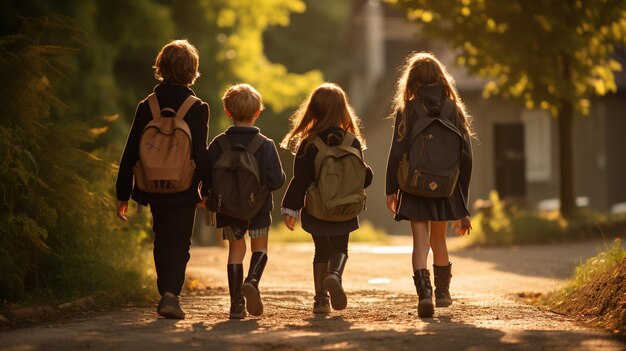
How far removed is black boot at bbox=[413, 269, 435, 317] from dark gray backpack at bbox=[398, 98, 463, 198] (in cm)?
53

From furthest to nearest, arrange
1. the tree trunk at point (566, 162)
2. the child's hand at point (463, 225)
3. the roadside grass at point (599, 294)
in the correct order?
1. the tree trunk at point (566, 162)
2. the child's hand at point (463, 225)
3. the roadside grass at point (599, 294)

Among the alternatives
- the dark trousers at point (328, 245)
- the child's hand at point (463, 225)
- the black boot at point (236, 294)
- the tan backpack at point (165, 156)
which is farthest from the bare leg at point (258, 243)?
the child's hand at point (463, 225)

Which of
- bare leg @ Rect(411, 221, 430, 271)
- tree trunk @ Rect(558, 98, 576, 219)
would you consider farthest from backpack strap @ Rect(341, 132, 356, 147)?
tree trunk @ Rect(558, 98, 576, 219)

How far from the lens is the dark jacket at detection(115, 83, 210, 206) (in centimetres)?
807

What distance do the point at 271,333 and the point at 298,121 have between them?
2019mm

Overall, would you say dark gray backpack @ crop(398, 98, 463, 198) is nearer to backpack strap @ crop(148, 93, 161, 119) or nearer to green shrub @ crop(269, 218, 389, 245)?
backpack strap @ crop(148, 93, 161, 119)

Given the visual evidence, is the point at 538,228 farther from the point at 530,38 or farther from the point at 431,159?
the point at 431,159

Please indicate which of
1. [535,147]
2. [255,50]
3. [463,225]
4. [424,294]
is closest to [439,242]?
[463,225]

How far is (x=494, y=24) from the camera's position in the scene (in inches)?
683

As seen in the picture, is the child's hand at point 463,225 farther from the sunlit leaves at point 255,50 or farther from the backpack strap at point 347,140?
the sunlit leaves at point 255,50

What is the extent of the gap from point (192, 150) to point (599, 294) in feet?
9.55

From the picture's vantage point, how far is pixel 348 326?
7461 mm

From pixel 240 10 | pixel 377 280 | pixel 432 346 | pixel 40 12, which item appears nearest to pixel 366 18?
pixel 240 10

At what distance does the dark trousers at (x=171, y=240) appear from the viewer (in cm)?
807
